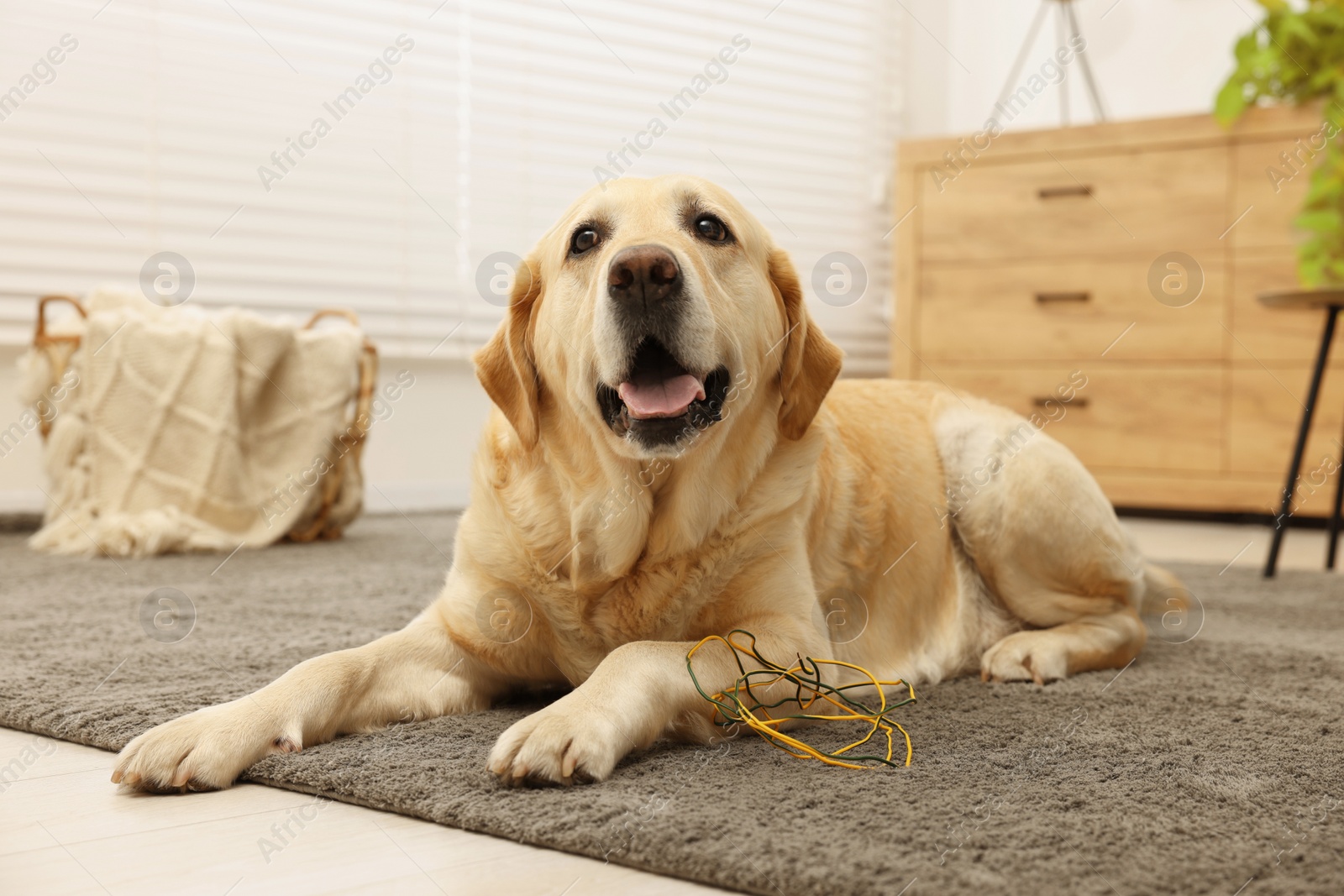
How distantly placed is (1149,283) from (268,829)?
15.9 ft

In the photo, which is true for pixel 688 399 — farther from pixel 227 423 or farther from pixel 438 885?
pixel 227 423

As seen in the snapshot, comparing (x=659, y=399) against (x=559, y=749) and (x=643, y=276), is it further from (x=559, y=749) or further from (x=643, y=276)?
(x=559, y=749)

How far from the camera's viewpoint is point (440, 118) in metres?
5.29

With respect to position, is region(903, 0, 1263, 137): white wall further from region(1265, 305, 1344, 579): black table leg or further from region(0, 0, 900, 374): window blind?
region(1265, 305, 1344, 579): black table leg

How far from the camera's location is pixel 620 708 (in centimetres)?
149

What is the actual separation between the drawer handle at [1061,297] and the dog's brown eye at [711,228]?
3.96 metres

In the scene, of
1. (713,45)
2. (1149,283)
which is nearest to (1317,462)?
(1149,283)

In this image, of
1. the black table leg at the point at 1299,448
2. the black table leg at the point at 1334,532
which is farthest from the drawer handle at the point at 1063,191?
the black table leg at the point at 1334,532

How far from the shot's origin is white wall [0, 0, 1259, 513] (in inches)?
→ 205

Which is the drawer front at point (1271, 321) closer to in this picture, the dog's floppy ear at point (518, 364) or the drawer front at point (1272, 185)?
the drawer front at point (1272, 185)

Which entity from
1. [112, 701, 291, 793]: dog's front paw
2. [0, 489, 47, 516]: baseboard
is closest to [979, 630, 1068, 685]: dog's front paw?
[112, 701, 291, 793]: dog's front paw

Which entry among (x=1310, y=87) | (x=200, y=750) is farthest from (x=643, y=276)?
(x=1310, y=87)

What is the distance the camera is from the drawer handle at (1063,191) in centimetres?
536

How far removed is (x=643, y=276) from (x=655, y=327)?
78mm
